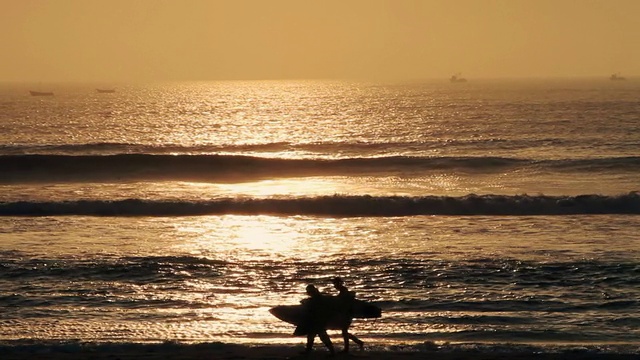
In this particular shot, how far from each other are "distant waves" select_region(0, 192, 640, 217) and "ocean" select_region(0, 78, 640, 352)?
4.4 inches

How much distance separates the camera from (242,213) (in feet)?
112

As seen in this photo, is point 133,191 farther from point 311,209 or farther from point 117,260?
point 117,260

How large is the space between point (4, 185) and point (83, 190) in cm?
470

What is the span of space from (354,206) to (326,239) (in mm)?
7445

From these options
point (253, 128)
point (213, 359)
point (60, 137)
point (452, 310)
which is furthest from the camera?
point (253, 128)

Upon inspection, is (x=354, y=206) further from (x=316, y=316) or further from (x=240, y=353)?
(x=316, y=316)

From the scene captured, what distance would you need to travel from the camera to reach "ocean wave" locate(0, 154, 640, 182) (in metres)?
44.8

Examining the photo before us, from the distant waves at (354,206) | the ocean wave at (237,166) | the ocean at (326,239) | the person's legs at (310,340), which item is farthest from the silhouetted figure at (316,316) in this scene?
the ocean wave at (237,166)

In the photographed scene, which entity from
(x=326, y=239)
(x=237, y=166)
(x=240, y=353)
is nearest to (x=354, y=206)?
(x=326, y=239)

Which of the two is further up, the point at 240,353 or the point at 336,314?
the point at 336,314

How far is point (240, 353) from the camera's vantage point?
50.1 ft

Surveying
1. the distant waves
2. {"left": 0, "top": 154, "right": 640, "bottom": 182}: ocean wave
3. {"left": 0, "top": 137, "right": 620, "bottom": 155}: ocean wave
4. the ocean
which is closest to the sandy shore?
the ocean

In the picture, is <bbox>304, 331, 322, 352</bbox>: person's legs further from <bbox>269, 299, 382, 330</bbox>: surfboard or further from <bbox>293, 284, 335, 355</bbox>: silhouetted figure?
<bbox>269, 299, 382, 330</bbox>: surfboard

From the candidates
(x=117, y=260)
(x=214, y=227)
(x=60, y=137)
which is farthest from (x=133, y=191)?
(x=60, y=137)
